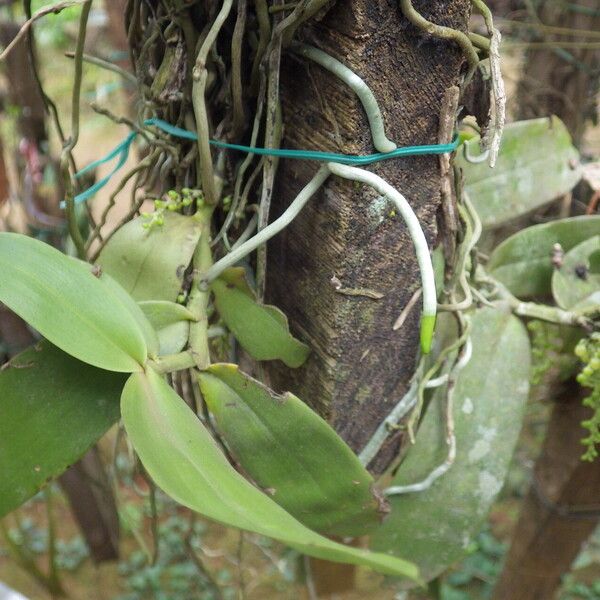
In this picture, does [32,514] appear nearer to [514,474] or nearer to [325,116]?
[514,474]

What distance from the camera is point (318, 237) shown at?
0.39 meters

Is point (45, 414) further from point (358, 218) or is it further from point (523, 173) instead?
point (523, 173)

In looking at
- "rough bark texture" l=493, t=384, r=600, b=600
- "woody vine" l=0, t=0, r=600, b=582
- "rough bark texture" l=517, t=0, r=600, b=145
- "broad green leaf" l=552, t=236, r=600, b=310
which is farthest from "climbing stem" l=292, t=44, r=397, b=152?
"rough bark texture" l=517, t=0, r=600, b=145

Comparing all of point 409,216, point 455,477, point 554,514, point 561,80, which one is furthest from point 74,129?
point 561,80

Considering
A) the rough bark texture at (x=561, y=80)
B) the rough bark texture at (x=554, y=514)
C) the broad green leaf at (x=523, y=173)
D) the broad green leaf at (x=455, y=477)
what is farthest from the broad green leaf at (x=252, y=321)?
the rough bark texture at (x=561, y=80)

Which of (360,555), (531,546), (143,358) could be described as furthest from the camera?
(531,546)

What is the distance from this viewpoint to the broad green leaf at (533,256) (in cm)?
57

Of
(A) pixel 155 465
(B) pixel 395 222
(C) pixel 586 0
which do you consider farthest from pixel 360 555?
(C) pixel 586 0

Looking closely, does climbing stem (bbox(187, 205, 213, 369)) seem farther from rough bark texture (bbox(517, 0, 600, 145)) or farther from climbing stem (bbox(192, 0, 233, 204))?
rough bark texture (bbox(517, 0, 600, 145))

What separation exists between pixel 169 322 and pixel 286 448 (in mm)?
100

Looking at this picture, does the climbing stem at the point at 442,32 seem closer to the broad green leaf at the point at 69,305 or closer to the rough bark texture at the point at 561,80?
the broad green leaf at the point at 69,305

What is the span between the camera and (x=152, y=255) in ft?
1.34

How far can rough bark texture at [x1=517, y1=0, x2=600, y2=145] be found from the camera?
932 mm

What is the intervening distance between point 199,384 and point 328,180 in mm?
136
